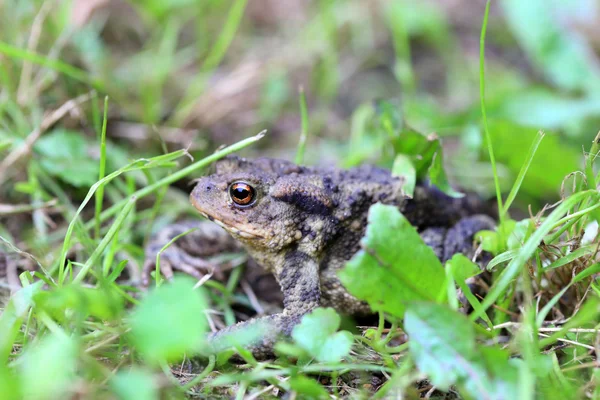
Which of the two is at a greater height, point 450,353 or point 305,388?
point 450,353

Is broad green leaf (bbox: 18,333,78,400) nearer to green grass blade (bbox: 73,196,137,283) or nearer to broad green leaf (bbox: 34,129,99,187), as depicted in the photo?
green grass blade (bbox: 73,196,137,283)

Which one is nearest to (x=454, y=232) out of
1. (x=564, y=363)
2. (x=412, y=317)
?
(x=564, y=363)

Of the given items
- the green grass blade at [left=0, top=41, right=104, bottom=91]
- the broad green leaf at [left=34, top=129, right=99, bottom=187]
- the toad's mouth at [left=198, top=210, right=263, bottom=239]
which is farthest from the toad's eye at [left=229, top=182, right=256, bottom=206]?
the green grass blade at [left=0, top=41, right=104, bottom=91]

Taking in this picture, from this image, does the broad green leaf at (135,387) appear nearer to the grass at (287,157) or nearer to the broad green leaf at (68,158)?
the grass at (287,157)

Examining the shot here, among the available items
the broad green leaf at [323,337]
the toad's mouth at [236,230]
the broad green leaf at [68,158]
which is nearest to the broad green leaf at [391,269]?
the broad green leaf at [323,337]

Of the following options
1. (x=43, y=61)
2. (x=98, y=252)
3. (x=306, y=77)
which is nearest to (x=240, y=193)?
(x=98, y=252)

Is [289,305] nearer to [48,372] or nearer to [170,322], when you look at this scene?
[170,322]
